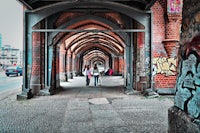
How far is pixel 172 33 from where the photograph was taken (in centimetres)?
1141

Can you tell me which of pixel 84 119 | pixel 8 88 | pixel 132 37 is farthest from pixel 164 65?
pixel 8 88

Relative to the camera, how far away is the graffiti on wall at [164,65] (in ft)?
38.2

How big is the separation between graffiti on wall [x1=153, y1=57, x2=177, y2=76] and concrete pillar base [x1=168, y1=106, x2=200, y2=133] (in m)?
7.65

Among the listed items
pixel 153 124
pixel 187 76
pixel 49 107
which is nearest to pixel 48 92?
pixel 49 107

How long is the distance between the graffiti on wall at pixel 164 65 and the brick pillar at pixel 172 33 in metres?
0.48

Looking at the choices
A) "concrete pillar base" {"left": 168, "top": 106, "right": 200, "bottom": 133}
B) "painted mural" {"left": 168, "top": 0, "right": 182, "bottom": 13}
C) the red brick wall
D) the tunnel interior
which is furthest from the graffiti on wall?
"concrete pillar base" {"left": 168, "top": 106, "right": 200, "bottom": 133}

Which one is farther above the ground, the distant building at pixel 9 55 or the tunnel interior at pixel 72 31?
the distant building at pixel 9 55

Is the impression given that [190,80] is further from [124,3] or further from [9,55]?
[9,55]

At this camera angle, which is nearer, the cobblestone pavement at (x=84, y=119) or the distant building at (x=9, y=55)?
the cobblestone pavement at (x=84, y=119)

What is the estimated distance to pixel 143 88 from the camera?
11.9 metres

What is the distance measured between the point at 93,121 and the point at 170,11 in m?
7.57

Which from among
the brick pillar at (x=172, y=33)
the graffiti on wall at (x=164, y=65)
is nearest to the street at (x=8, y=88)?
the graffiti on wall at (x=164, y=65)

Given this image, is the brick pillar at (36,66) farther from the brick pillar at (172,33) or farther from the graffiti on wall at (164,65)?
the brick pillar at (172,33)

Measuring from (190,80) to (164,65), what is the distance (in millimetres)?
8204
